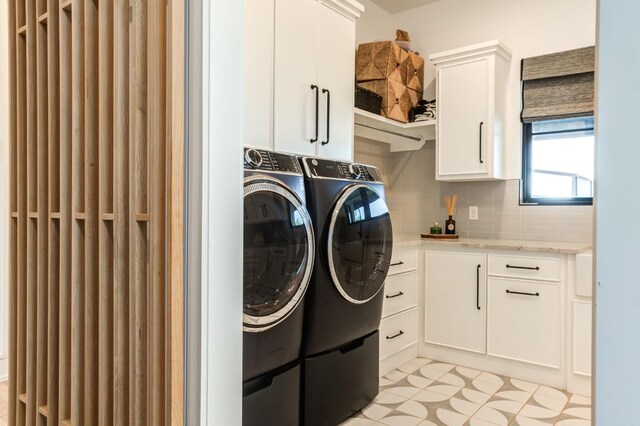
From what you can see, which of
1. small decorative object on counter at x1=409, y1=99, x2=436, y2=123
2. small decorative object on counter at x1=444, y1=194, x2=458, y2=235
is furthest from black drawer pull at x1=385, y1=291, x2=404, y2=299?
small decorative object on counter at x1=409, y1=99, x2=436, y2=123

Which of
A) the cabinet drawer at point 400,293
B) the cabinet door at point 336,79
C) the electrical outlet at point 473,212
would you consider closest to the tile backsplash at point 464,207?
the electrical outlet at point 473,212

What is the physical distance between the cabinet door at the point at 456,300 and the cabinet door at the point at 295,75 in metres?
1.41

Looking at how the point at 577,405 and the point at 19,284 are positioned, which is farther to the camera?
the point at 577,405

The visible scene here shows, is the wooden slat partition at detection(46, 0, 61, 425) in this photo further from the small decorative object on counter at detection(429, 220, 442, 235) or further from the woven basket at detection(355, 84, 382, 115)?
the small decorative object on counter at detection(429, 220, 442, 235)

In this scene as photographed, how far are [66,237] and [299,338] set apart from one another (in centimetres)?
100

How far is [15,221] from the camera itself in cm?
171

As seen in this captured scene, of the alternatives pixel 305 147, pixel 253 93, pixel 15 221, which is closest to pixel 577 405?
pixel 305 147

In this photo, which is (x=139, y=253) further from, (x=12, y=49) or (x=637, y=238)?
(x=12, y=49)

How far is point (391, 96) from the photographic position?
3328 mm

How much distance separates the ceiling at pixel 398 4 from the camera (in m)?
3.83

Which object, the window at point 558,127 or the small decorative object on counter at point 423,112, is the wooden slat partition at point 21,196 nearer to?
the small decorative object on counter at point 423,112

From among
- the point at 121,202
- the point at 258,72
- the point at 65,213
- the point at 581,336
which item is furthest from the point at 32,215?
the point at 581,336

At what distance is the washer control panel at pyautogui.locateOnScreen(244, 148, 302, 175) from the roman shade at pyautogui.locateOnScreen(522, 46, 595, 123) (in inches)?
88.6

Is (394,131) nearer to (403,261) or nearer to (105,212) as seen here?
(403,261)
